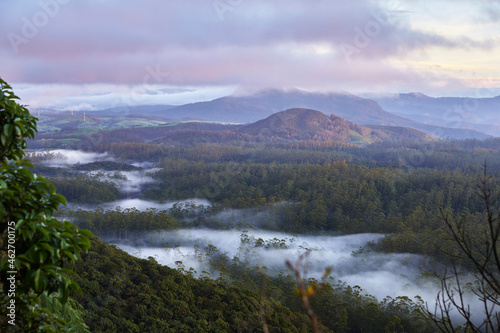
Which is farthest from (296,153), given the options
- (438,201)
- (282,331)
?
(282,331)

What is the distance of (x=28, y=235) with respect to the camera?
3781mm

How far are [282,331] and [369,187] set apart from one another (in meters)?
60.5

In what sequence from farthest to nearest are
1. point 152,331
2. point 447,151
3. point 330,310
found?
point 447,151, point 330,310, point 152,331

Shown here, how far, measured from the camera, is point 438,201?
6806 centimetres

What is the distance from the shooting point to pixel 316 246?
212 feet

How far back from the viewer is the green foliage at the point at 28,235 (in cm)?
376

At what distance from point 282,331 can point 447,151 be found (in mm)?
137771

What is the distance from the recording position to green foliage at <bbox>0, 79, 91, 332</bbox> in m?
3.76

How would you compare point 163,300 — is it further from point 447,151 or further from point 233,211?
point 447,151

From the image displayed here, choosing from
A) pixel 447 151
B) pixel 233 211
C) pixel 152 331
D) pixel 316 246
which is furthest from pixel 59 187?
pixel 447 151

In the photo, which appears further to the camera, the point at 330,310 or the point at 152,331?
the point at 330,310

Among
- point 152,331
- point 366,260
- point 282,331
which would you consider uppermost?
point 152,331

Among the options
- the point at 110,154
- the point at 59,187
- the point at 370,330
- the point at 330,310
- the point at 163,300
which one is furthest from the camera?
the point at 110,154

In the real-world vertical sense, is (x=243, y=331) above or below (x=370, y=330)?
above
